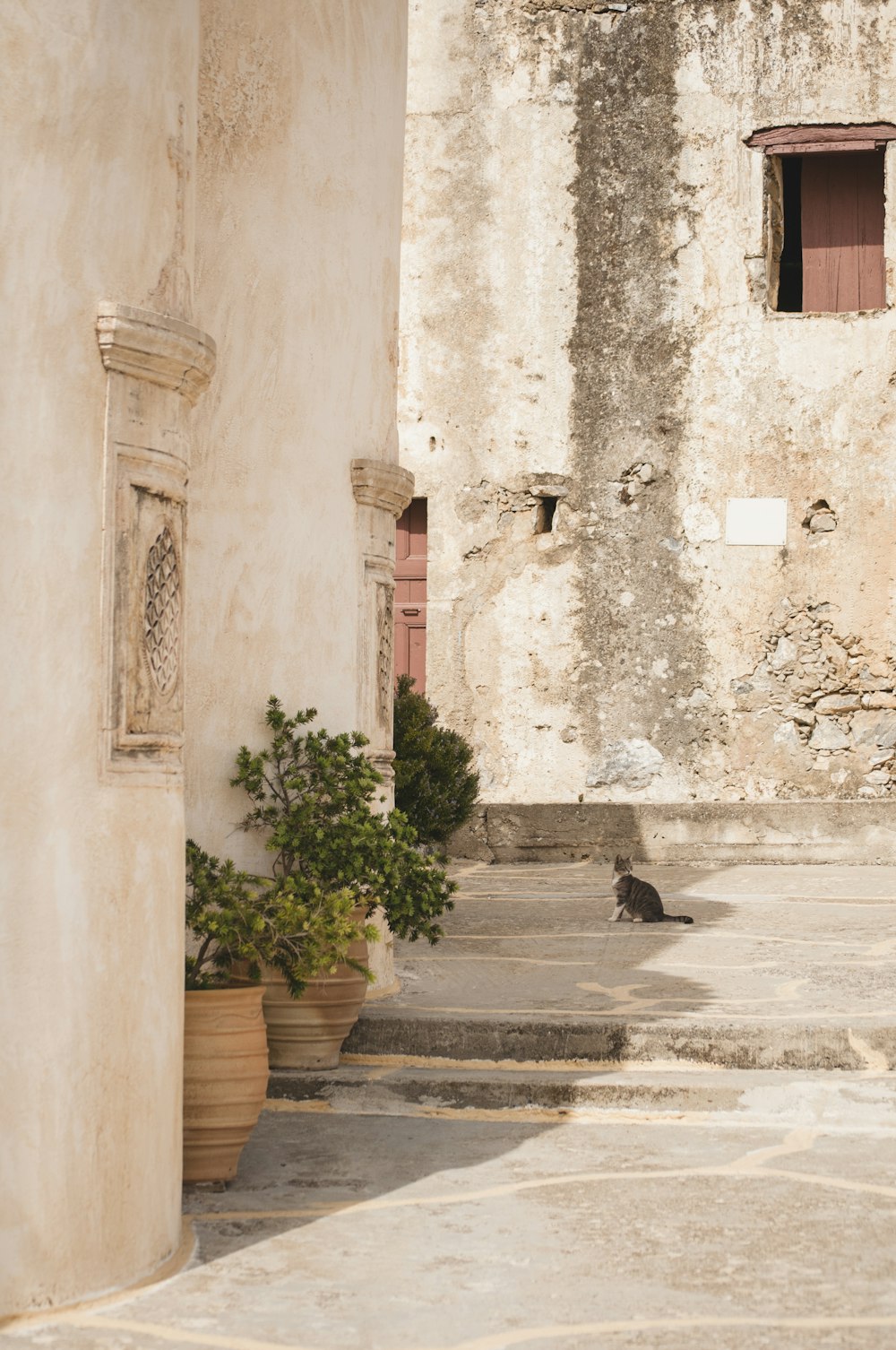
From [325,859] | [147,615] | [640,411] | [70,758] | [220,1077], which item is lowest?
[220,1077]

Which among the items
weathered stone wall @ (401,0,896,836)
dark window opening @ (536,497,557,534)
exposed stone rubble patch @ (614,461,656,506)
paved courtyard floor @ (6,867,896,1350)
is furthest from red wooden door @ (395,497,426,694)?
paved courtyard floor @ (6,867,896,1350)

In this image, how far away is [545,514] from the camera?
602 inches

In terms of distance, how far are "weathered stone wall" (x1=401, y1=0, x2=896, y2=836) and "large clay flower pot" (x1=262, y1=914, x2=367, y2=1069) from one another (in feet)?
28.7

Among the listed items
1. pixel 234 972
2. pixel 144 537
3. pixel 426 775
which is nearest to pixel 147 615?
pixel 144 537

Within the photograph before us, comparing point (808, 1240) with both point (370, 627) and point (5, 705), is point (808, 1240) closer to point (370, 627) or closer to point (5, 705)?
point (5, 705)

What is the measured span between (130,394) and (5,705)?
79 centimetres

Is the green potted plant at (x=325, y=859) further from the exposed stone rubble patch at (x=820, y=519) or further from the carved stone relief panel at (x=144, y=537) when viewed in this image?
the exposed stone rubble patch at (x=820, y=519)

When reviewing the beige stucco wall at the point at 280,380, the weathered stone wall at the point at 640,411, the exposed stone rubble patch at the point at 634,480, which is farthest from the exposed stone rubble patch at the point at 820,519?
the beige stucco wall at the point at 280,380

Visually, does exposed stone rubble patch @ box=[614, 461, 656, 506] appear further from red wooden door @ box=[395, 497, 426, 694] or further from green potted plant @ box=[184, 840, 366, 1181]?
green potted plant @ box=[184, 840, 366, 1181]

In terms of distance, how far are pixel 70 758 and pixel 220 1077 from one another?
1.21 metres

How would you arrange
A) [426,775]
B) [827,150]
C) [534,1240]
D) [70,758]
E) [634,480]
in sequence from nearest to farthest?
[70,758]
[534,1240]
[426,775]
[827,150]
[634,480]

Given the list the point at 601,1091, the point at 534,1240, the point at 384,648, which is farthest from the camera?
the point at 384,648

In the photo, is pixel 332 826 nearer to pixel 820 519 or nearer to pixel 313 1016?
pixel 313 1016

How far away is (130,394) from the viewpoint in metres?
3.98
